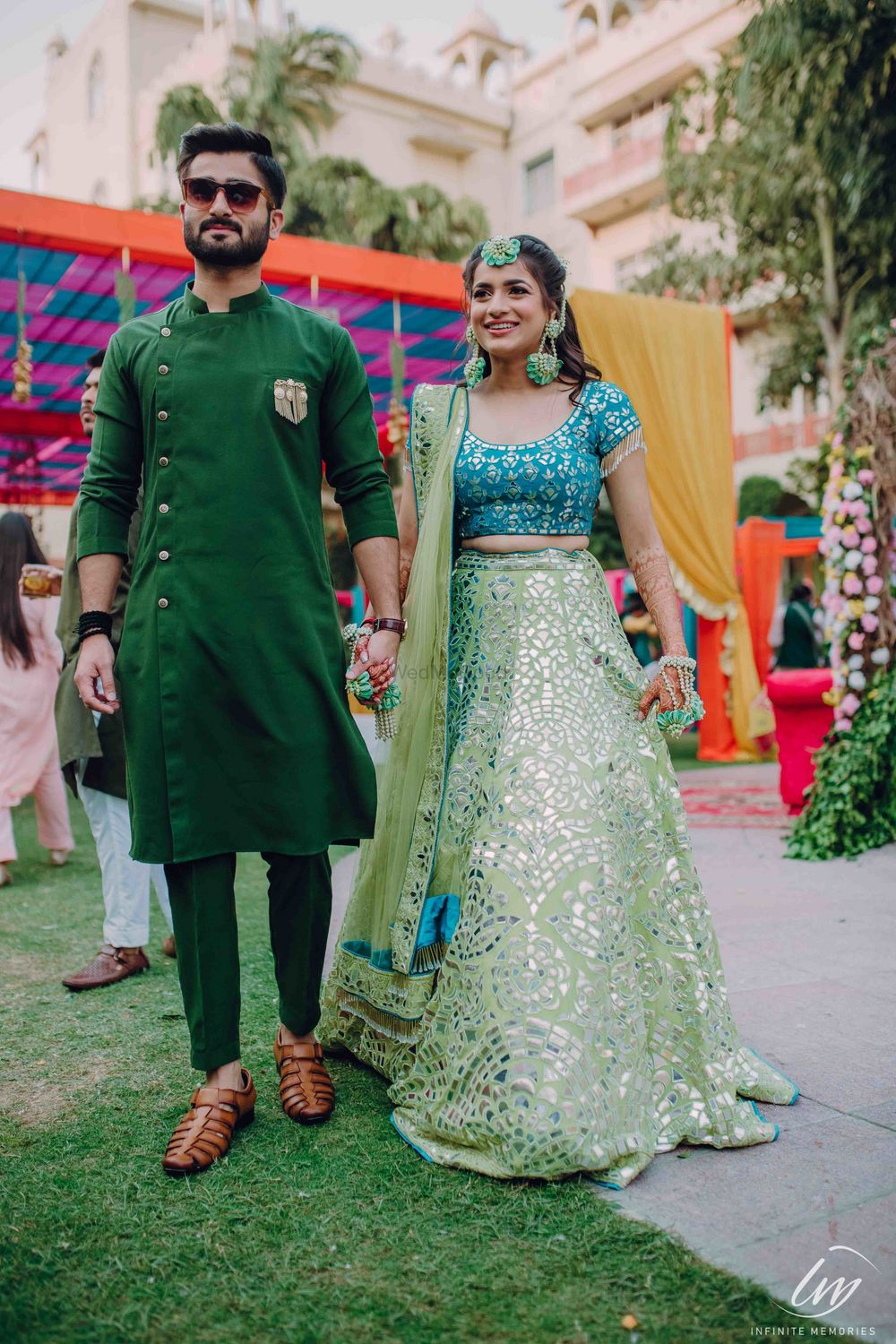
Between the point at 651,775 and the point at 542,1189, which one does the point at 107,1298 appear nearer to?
the point at 542,1189

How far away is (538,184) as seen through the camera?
2756 centimetres

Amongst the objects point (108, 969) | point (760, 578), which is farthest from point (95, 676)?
point (760, 578)

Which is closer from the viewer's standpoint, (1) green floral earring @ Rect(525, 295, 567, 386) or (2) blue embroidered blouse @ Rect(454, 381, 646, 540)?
(2) blue embroidered blouse @ Rect(454, 381, 646, 540)

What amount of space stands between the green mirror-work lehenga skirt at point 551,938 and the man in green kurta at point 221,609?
244 mm

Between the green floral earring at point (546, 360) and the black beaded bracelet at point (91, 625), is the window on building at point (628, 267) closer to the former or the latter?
the green floral earring at point (546, 360)

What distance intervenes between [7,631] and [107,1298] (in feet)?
13.6

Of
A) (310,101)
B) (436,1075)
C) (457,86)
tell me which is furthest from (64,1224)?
(457,86)

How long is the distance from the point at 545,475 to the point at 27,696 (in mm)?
3750

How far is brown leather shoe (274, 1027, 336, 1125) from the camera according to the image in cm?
218

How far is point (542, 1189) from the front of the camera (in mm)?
1866

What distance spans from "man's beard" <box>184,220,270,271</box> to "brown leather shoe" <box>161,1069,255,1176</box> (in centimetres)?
162

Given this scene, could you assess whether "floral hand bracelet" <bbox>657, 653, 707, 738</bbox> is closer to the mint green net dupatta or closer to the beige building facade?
the mint green net dupatta

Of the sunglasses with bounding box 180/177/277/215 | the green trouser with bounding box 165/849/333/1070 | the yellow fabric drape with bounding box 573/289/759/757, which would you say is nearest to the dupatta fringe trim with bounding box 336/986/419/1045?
the green trouser with bounding box 165/849/333/1070

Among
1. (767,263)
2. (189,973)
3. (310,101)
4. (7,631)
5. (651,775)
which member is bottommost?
(189,973)
